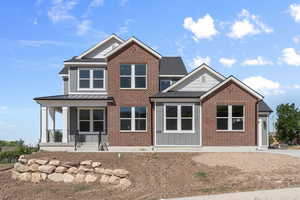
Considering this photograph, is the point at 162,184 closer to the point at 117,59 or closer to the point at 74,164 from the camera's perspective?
the point at 74,164

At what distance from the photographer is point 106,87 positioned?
2834cm

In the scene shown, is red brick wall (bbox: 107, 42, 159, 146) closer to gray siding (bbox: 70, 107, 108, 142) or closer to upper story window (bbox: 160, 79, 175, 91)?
upper story window (bbox: 160, 79, 175, 91)

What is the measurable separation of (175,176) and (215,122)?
9017 millimetres

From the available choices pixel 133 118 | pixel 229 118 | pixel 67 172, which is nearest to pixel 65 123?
pixel 133 118

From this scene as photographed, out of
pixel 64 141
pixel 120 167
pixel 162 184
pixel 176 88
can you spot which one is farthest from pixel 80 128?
pixel 162 184

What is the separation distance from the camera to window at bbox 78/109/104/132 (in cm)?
2852

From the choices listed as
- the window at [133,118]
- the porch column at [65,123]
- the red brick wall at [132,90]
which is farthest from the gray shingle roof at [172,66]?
the porch column at [65,123]

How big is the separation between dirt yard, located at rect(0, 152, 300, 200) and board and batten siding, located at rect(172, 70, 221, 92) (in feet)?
21.4

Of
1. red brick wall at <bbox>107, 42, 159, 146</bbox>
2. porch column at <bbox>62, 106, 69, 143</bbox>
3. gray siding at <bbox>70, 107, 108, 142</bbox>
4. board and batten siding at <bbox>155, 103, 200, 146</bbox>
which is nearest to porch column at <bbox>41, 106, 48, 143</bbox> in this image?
porch column at <bbox>62, 106, 69, 143</bbox>

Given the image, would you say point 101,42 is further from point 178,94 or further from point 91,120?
point 178,94

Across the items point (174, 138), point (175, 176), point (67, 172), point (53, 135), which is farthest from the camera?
point (53, 135)

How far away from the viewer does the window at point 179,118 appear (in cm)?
2641

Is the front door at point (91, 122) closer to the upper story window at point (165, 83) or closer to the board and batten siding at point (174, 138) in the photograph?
the board and batten siding at point (174, 138)

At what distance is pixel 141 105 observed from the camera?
90.0ft
